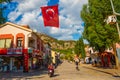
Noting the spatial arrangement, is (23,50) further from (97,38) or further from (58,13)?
(58,13)

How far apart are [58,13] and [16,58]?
2664 cm

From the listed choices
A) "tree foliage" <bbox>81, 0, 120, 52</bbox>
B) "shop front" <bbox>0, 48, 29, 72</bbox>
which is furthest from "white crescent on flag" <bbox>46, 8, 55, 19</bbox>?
"shop front" <bbox>0, 48, 29, 72</bbox>

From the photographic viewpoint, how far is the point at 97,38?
38.6 metres

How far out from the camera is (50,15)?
63.6 ft

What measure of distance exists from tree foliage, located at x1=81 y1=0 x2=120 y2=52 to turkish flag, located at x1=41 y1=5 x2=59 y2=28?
61.4 feet

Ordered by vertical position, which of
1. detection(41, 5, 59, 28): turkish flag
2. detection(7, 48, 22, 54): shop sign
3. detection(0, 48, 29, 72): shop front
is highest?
detection(41, 5, 59, 28): turkish flag

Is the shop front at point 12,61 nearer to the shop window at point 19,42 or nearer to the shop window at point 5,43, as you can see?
the shop window at point 5,43

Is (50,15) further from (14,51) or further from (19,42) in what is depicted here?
(19,42)

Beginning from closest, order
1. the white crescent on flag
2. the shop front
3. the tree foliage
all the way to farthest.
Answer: the white crescent on flag
the tree foliage
the shop front

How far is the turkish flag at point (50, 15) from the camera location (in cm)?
1927

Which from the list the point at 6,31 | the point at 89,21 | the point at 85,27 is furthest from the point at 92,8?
the point at 6,31

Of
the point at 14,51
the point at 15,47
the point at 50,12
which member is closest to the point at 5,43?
the point at 15,47

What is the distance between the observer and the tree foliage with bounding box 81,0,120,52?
3681cm

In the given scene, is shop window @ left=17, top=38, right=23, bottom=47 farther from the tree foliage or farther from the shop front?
the tree foliage
